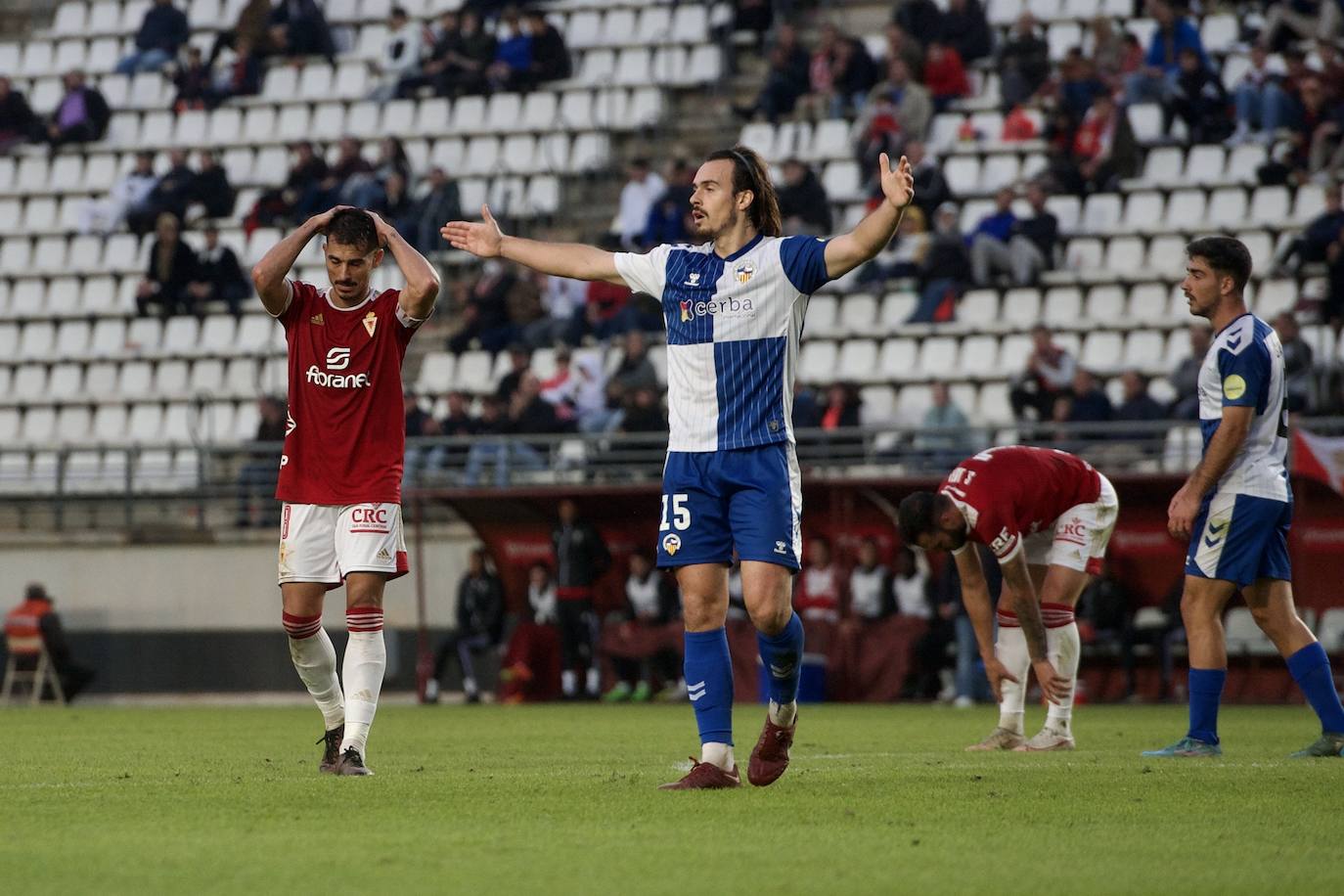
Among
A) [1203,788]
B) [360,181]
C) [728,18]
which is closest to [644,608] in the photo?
[360,181]

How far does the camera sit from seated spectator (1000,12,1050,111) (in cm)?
2394

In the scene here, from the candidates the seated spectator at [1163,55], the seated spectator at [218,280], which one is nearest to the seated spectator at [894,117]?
the seated spectator at [1163,55]

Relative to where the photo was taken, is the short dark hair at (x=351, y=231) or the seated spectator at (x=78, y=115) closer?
the short dark hair at (x=351, y=231)

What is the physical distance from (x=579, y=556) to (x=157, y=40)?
48.4 feet

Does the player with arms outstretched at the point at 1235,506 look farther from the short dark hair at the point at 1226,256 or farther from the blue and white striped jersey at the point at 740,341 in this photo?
the blue and white striped jersey at the point at 740,341

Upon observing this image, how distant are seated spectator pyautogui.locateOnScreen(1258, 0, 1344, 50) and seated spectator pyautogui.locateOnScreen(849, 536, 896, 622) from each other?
28.3 feet

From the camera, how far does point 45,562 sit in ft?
72.2

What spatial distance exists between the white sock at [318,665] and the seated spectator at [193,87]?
72.4ft

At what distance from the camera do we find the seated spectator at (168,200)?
1066 inches

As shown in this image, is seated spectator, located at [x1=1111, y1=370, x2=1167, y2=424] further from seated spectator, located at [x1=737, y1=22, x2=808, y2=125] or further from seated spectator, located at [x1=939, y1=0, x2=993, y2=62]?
seated spectator, located at [x1=737, y1=22, x2=808, y2=125]

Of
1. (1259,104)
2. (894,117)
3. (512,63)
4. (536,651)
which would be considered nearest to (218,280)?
(512,63)

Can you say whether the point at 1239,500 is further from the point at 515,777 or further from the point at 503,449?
the point at 503,449

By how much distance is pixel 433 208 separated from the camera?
81.1 ft

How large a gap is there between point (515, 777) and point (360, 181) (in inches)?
725
